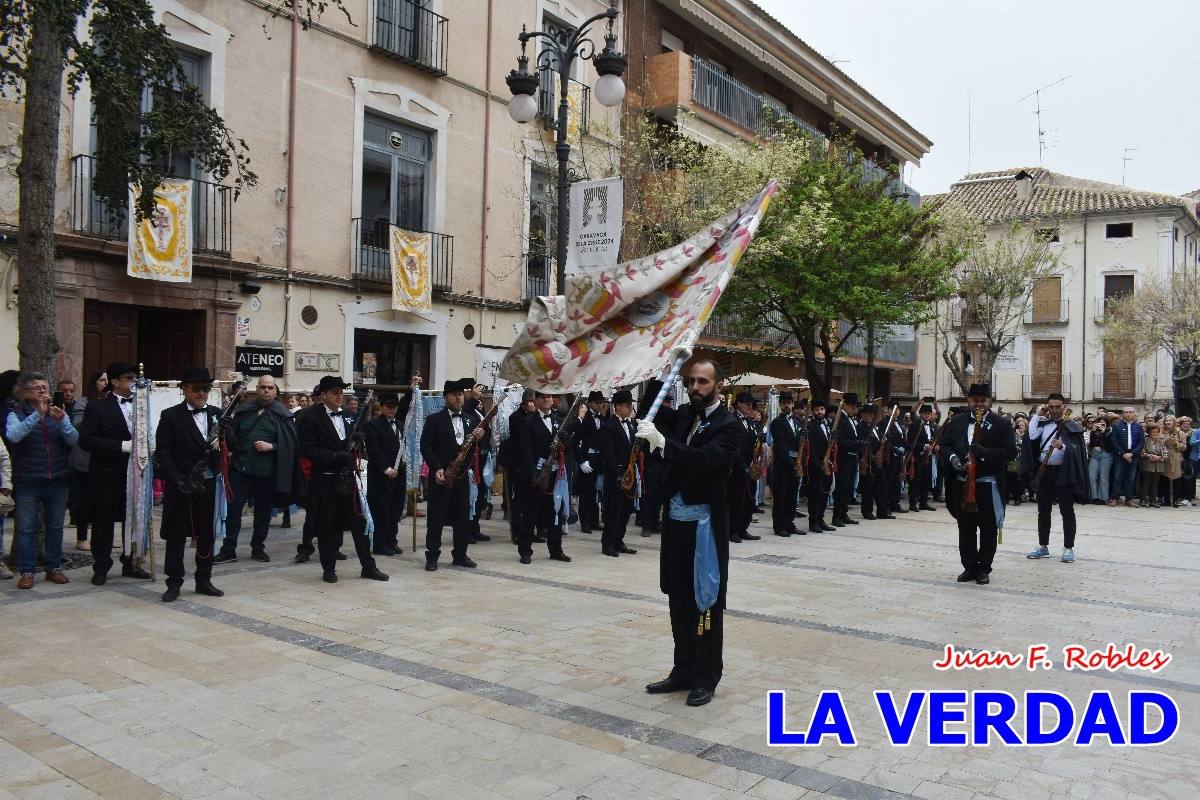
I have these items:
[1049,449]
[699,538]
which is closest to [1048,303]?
[1049,449]

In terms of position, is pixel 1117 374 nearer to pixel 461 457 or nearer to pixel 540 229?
pixel 540 229

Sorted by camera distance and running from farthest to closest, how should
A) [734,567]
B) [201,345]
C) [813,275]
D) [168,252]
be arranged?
[813,275] → [201,345] → [168,252] → [734,567]

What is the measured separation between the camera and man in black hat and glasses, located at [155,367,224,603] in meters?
8.09

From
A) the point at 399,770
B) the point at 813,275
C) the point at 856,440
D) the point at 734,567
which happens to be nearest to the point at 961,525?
the point at 734,567

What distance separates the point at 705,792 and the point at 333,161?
15.1 m

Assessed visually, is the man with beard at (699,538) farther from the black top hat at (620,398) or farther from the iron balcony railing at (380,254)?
the iron balcony railing at (380,254)

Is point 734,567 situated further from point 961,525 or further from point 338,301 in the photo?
point 338,301

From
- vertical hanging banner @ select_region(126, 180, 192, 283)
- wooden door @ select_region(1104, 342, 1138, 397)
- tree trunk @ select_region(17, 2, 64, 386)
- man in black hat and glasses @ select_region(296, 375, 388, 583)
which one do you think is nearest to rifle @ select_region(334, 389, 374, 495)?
man in black hat and glasses @ select_region(296, 375, 388, 583)

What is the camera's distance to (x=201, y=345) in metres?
15.1

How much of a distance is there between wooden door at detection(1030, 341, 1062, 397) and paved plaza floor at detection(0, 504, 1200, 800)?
35.5m

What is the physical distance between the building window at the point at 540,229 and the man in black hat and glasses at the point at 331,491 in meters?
12.0

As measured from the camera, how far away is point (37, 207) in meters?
9.56

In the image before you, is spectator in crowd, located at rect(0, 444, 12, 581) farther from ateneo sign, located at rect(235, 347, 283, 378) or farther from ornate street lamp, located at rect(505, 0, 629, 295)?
ateneo sign, located at rect(235, 347, 283, 378)

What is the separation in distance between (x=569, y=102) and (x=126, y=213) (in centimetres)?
1024
